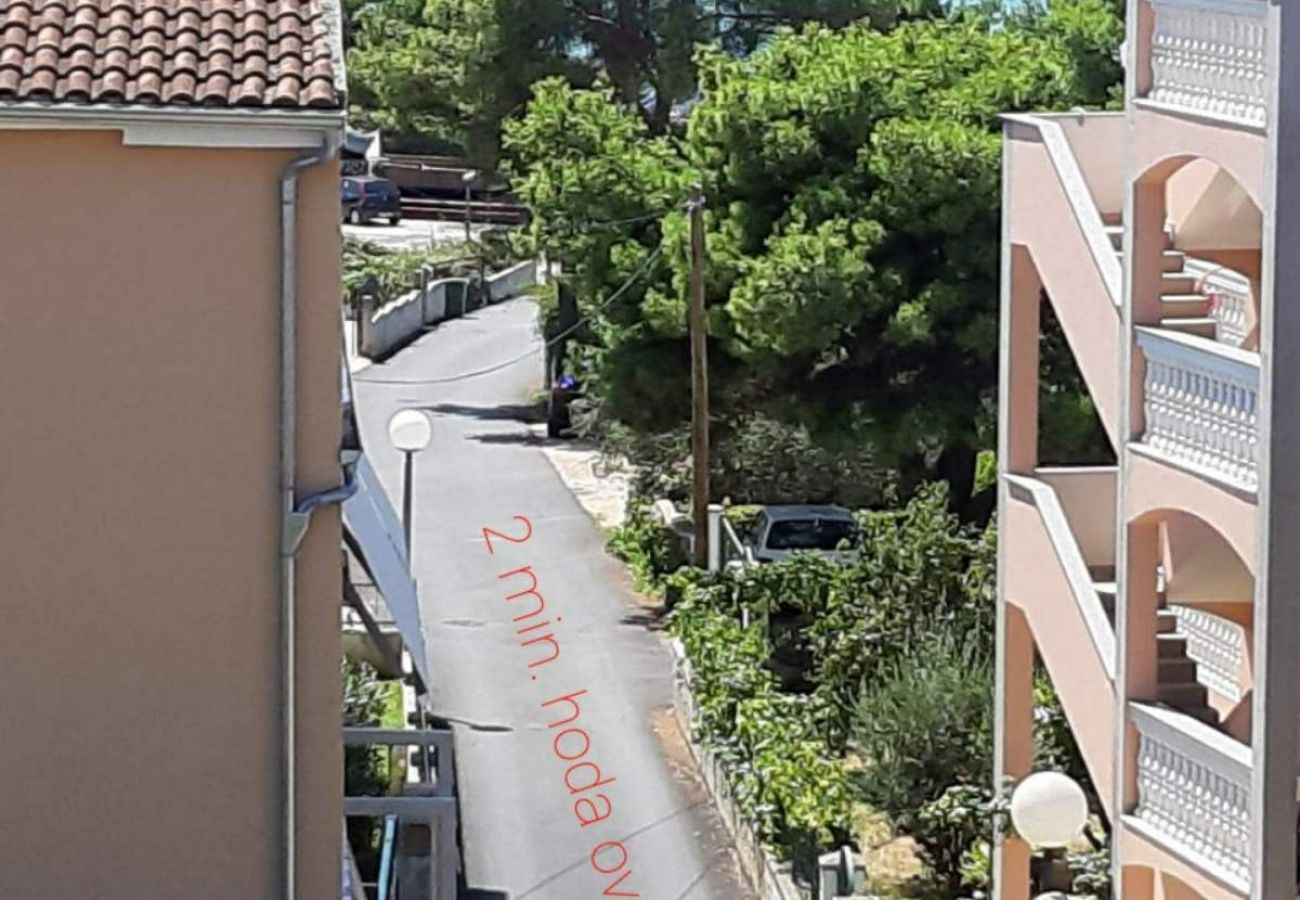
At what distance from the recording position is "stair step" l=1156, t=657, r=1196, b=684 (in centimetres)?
1623

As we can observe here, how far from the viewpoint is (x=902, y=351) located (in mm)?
32875

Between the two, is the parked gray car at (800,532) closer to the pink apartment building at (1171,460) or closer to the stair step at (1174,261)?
the pink apartment building at (1171,460)

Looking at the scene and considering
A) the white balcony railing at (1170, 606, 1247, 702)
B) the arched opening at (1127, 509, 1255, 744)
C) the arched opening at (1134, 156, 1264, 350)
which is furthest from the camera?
the white balcony railing at (1170, 606, 1247, 702)

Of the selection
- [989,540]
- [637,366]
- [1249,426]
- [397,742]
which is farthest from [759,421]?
[1249,426]

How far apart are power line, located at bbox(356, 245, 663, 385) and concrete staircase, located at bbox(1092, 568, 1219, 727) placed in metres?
16.9

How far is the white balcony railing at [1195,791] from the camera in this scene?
14492 millimetres

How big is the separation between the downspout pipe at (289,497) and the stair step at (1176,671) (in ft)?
18.8

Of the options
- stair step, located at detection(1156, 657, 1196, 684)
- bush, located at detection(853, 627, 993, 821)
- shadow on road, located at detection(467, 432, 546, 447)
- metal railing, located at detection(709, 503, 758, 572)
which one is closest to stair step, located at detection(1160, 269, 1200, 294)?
stair step, located at detection(1156, 657, 1196, 684)

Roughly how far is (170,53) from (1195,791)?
7013 millimetres

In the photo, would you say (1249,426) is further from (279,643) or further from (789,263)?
(789,263)

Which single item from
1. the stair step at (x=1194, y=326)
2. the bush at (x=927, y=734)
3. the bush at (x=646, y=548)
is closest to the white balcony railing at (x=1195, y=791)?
the stair step at (x=1194, y=326)

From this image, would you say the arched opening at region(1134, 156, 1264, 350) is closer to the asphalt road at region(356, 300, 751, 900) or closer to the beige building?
the beige building

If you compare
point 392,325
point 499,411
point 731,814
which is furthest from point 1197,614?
point 392,325

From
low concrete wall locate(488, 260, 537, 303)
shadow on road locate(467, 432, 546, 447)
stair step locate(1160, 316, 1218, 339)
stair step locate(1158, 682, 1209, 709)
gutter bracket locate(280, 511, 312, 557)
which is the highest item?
stair step locate(1160, 316, 1218, 339)
